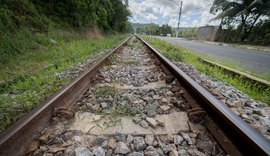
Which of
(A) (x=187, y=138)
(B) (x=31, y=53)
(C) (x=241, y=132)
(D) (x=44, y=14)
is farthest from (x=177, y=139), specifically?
(D) (x=44, y=14)

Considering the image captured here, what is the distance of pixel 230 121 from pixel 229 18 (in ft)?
104

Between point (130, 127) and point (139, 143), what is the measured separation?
0.86 feet

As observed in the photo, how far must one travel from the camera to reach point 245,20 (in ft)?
83.3

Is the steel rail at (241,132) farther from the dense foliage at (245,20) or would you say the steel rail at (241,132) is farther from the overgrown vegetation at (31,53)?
the dense foliage at (245,20)

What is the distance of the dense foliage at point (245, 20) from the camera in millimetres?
22531

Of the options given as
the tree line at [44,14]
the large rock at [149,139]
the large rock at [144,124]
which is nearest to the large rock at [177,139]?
the large rock at [149,139]

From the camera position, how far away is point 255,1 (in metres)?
22.4

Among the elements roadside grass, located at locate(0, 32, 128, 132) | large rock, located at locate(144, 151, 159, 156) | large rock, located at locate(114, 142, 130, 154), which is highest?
roadside grass, located at locate(0, 32, 128, 132)

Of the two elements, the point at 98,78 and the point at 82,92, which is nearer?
the point at 82,92

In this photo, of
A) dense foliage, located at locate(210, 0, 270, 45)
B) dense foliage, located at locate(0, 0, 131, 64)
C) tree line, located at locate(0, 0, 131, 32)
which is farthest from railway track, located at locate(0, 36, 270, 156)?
dense foliage, located at locate(210, 0, 270, 45)

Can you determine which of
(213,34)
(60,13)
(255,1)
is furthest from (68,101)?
(213,34)

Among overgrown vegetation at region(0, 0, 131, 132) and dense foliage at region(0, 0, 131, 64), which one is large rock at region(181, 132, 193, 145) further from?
dense foliage at region(0, 0, 131, 64)

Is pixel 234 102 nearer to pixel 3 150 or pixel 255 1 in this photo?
pixel 3 150

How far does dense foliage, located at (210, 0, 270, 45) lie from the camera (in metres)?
22.5
